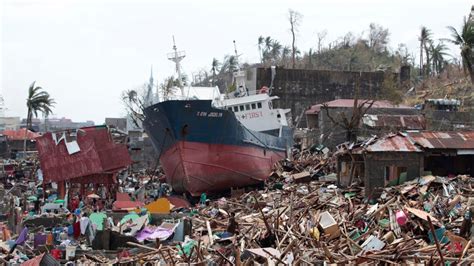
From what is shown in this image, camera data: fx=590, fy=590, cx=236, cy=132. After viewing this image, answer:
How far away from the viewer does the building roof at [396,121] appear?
30594mm

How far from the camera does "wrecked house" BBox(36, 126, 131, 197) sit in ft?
71.7

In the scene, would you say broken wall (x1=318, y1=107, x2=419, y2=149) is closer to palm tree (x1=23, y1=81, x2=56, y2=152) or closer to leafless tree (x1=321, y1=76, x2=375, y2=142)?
leafless tree (x1=321, y1=76, x2=375, y2=142)

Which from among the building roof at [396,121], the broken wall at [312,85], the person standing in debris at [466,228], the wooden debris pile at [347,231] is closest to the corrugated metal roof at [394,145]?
the wooden debris pile at [347,231]

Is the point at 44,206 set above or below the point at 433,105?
below

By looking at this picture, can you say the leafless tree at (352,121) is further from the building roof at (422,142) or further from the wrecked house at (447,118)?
the building roof at (422,142)

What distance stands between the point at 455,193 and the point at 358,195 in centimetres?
294

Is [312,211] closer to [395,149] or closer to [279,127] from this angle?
[395,149]

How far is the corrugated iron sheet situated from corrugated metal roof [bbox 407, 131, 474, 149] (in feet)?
35.8

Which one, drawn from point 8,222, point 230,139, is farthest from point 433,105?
point 8,222

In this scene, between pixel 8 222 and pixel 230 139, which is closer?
pixel 8 222

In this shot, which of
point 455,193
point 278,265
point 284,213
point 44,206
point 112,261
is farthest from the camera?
point 44,206

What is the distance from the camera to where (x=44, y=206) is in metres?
20.0

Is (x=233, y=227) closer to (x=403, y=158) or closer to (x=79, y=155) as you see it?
(x=403, y=158)

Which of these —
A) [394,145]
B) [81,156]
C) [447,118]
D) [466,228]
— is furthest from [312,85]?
[466,228]
